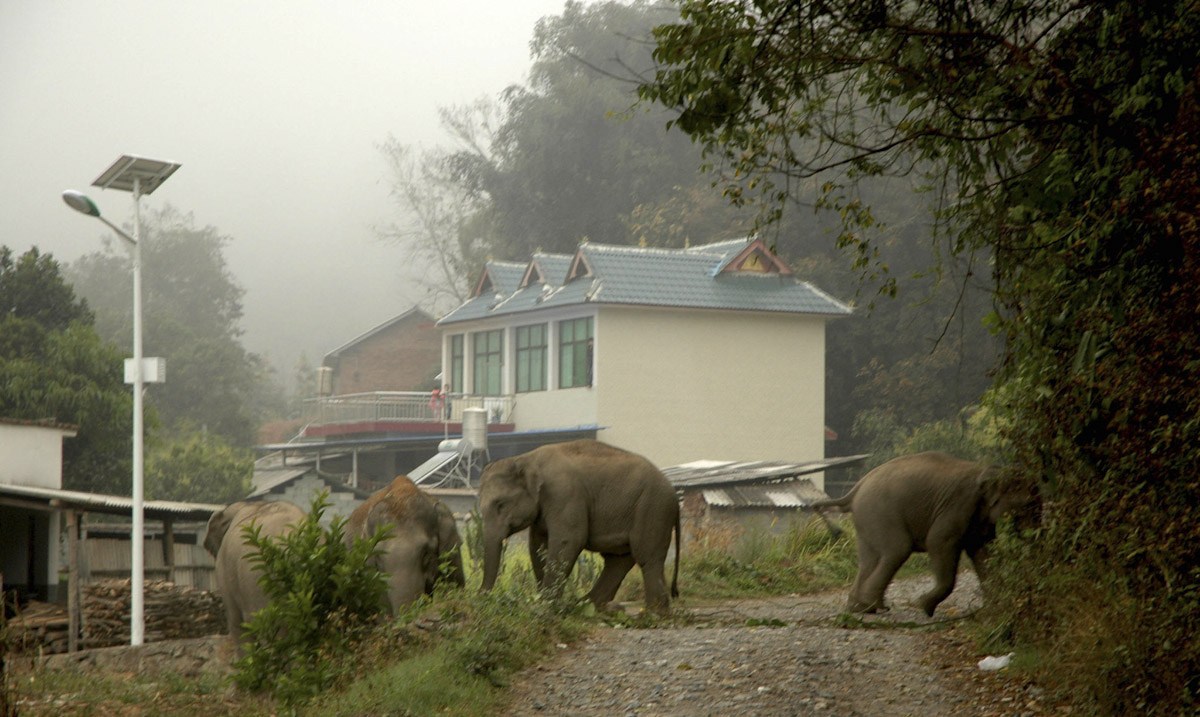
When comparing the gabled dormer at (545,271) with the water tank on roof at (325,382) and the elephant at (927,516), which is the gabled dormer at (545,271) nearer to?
the water tank on roof at (325,382)

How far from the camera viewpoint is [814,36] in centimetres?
923

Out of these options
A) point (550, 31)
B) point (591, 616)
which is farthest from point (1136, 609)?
point (550, 31)

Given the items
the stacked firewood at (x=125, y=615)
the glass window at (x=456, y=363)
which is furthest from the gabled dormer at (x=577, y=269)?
the stacked firewood at (x=125, y=615)

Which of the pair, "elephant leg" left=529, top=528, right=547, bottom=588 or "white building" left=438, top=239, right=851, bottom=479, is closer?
"elephant leg" left=529, top=528, right=547, bottom=588

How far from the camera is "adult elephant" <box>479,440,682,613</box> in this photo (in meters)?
15.3

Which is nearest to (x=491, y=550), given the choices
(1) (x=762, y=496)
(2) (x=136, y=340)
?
(2) (x=136, y=340)

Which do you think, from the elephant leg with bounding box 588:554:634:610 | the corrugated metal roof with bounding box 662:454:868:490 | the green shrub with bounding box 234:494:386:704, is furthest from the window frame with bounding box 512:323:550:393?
the green shrub with bounding box 234:494:386:704

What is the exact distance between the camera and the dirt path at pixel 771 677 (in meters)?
9.12

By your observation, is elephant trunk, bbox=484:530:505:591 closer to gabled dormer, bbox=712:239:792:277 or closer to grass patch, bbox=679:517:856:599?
grass patch, bbox=679:517:856:599

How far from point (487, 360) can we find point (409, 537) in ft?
123

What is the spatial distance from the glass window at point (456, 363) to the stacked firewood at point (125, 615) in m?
27.4

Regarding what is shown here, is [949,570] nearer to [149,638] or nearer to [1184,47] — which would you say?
[1184,47]

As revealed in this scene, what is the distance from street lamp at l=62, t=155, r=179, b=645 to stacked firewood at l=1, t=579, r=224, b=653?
0.56 meters

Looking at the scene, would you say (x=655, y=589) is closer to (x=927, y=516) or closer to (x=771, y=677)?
(x=927, y=516)
